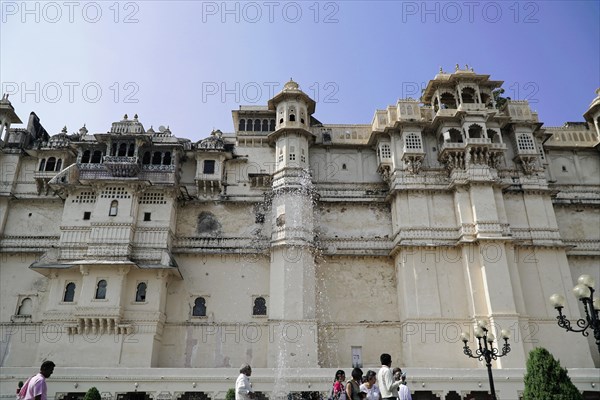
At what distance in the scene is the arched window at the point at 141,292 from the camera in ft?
80.9

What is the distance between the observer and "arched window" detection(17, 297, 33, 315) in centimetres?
2548

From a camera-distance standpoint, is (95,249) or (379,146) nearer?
(95,249)

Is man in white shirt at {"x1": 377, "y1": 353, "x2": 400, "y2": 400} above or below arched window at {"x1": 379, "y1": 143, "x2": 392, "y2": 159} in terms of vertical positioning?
below

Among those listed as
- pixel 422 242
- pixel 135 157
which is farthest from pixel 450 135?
pixel 135 157

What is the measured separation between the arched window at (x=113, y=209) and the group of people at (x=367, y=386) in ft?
60.0

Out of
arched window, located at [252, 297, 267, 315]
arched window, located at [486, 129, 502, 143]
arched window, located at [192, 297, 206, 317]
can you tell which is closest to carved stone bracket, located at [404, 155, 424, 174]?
arched window, located at [486, 129, 502, 143]

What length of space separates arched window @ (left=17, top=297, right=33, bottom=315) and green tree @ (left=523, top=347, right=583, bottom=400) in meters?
24.2

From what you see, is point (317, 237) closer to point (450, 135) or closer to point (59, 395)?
point (450, 135)

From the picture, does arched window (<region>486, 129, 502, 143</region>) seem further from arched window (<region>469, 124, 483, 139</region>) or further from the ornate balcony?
the ornate balcony

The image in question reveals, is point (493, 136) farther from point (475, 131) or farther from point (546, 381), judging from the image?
point (546, 381)

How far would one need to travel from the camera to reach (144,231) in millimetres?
25969

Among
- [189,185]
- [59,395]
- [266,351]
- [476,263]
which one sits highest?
[189,185]

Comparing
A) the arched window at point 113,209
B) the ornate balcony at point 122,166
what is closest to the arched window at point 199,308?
the arched window at point 113,209

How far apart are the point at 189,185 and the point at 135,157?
11.9 ft
